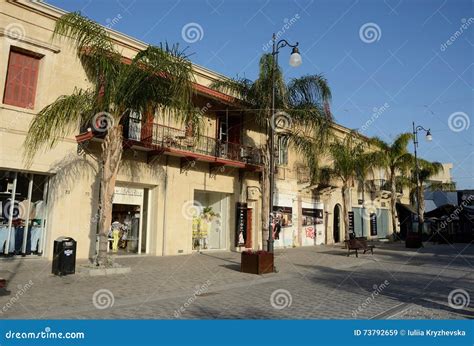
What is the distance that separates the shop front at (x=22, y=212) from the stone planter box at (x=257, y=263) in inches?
273

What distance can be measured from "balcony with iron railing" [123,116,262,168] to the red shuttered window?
3.18 m

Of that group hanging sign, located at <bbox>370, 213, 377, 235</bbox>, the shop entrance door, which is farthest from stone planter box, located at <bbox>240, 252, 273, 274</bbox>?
hanging sign, located at <bbox>370, 213, 377, 235</bbox>

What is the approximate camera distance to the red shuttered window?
12883 millimetres

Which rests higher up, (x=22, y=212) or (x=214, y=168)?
(x=214, y=168)

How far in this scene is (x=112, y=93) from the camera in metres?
11.0

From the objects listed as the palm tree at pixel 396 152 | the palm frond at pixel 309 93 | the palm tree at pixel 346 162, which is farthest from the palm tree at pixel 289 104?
the palm tree at pixel 396 152

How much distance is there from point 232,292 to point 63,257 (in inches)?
187

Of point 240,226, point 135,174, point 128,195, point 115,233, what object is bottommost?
point 115,233

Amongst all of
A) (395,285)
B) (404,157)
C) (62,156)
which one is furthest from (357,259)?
(404,157)

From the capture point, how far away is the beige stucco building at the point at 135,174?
13.0 meters

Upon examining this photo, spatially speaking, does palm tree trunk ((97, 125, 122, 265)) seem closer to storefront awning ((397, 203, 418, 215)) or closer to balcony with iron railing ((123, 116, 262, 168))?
balcony with iron railing ((123, 116, 262, 168))

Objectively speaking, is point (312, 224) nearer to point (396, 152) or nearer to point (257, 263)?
point (396, 152)

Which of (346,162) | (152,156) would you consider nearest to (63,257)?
(152,156)

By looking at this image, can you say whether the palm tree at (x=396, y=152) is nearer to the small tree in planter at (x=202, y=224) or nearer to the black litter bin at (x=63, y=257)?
the small tree in planter at (x=202, y=224)
